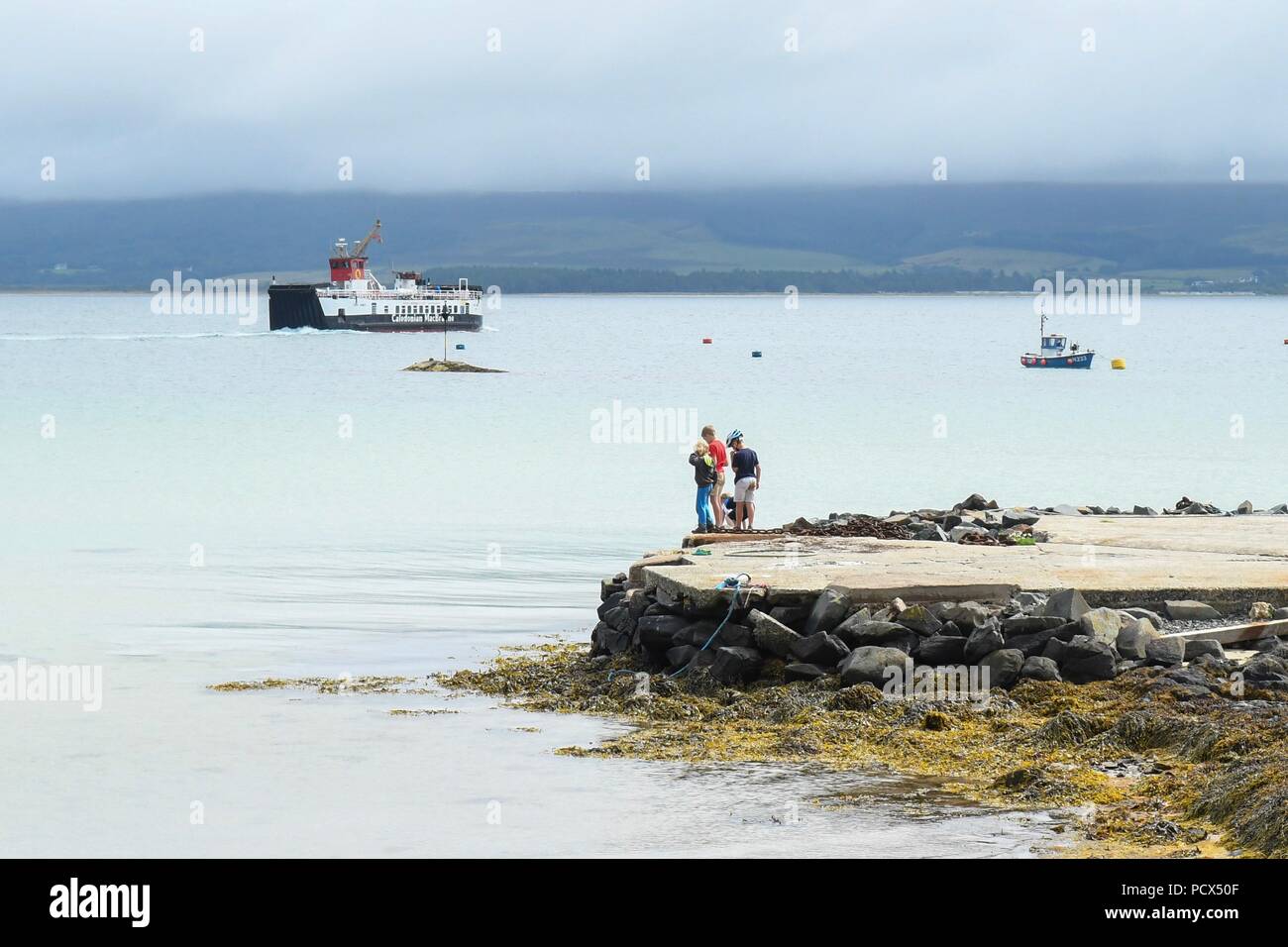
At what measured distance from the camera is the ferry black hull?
136 meters

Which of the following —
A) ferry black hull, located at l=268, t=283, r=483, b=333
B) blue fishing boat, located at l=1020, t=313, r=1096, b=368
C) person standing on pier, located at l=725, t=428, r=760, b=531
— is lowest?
person standing on pier, located at l=725, t=428, r=760, b=531

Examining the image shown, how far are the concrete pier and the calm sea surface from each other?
8.25 feet

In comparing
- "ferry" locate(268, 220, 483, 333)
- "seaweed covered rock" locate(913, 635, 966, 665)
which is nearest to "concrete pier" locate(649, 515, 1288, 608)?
"seaweed covered rock" locate(913, 635, 966, 665)

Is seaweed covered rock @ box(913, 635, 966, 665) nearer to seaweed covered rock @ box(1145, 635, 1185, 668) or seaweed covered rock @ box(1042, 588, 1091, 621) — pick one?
seaweed covered rock @ box(1042, 588, 1091, 621)

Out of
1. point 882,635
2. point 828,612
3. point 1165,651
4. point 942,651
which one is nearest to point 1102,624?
point 1165,651

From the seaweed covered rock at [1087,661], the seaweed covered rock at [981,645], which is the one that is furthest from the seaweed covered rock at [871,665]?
the seaweed covered rock at [1087,661]

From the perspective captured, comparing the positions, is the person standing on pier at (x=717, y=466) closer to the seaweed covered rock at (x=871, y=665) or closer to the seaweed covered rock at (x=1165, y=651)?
the seaweed covered rock at (x=871, y=665)

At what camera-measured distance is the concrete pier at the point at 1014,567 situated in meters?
17.0

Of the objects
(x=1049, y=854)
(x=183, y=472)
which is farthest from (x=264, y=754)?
(x=183, y=472)

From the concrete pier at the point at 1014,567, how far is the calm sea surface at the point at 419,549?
2.51 metres

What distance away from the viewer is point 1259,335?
175 m

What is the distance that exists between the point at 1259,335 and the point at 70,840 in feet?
576
